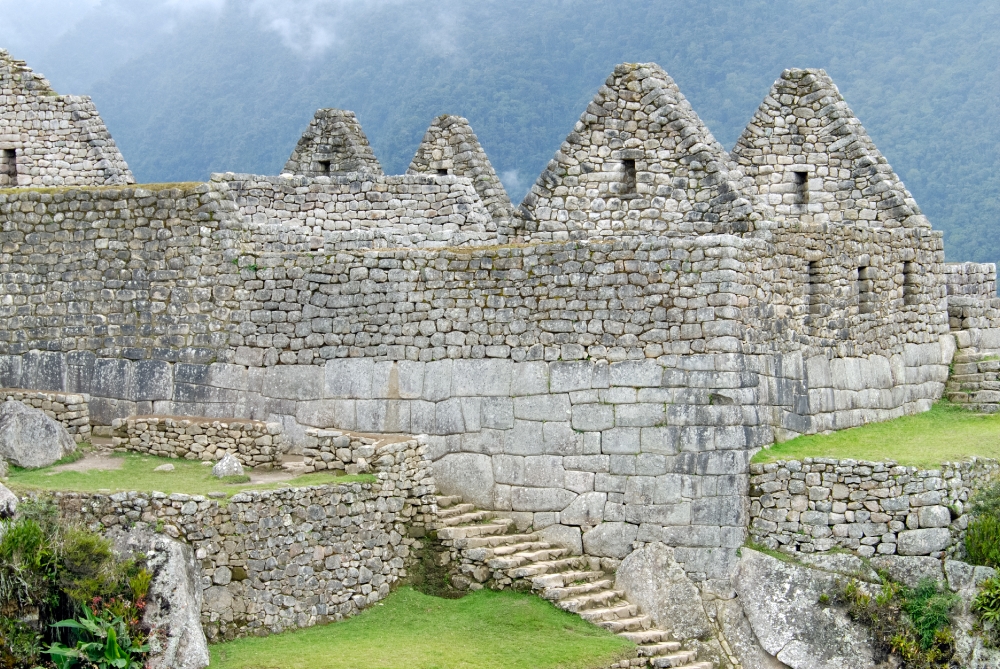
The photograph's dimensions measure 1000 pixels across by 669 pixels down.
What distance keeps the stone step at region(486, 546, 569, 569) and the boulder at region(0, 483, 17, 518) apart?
636 centimetres

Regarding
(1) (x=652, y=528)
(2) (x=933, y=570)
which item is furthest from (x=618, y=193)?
(2) (x=933, y=570)

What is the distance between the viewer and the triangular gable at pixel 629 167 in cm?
2844

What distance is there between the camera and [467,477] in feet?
88.7

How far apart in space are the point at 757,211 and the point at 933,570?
18.3ft

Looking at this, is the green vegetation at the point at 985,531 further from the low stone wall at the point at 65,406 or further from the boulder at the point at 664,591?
the low stone wall at the point at 65,406

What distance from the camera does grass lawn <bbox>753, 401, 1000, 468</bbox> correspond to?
2584cm

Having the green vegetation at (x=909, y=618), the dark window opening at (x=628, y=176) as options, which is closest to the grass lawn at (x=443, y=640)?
the green vegetation at (x=909, y=618)

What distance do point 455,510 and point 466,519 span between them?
21 cm

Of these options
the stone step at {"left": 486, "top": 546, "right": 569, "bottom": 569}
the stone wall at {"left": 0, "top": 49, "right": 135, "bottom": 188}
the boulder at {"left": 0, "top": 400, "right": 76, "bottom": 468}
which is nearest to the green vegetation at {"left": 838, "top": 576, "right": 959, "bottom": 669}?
the stone step at {"left": 486, "top": 546, "right": 569, "bottom": 569}

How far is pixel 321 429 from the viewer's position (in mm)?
27500

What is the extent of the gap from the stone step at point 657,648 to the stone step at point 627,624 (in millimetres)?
128

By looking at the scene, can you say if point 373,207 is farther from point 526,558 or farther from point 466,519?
point 526,558

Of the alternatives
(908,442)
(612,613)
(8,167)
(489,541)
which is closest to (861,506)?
(908,442)

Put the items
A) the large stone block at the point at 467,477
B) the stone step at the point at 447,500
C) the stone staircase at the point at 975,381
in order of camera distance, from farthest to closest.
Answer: the stone staircase at the point at 975,381 → the large stone block at the point at 467,477 → the stone step at the point at 447,500
